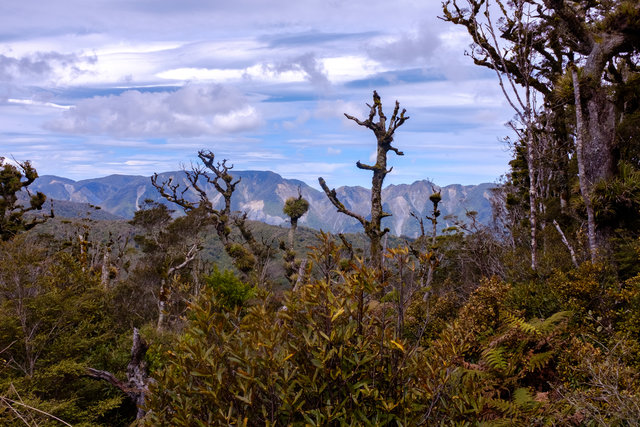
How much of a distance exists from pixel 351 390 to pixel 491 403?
3.33 m

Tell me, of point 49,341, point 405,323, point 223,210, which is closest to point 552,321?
point 405,323

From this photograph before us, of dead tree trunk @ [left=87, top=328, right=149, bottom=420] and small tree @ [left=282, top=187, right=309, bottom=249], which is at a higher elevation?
small tree @ [left=282, top=187, right=309, bottom=249]

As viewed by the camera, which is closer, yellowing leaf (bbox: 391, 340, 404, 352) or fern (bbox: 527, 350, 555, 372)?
yellowing leaf (bbox: 391, 340, 404, 352)

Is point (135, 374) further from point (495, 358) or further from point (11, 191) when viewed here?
point (11, 191)

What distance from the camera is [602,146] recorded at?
959 cm

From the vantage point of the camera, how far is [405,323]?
7.40 m

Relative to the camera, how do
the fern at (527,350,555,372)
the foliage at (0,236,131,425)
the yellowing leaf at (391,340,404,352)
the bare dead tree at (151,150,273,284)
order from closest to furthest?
1. the yellowing leaf at (391,340,404,352)
2. the fern at (527,350,555,372)
3. the foliage at (0,236,131,425)
4. the bare dead tree at (151,150,273,284)

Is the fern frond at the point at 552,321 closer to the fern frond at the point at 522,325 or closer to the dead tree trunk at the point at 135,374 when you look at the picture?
the fern frond at the point at 522,325

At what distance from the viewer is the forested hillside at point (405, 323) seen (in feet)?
8.83

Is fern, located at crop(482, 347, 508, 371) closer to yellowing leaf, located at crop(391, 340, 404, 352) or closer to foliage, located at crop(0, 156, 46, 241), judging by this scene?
yellowing leaf, located at crop(391, 340, 404, 352)

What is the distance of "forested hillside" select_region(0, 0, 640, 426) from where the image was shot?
2.69 m

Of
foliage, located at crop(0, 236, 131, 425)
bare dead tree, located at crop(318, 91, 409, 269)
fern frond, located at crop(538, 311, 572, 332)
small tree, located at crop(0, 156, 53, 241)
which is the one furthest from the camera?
small tree, located at crop(0, 156, 53, 241)

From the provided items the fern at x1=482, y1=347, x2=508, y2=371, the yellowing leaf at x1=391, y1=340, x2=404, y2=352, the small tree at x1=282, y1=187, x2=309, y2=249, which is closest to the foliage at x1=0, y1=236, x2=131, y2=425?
the fern at x1=482, y1=347, x2=508, y2=371

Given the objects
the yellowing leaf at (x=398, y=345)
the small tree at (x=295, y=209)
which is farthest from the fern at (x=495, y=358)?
the small tree at (x=295, y=209)
